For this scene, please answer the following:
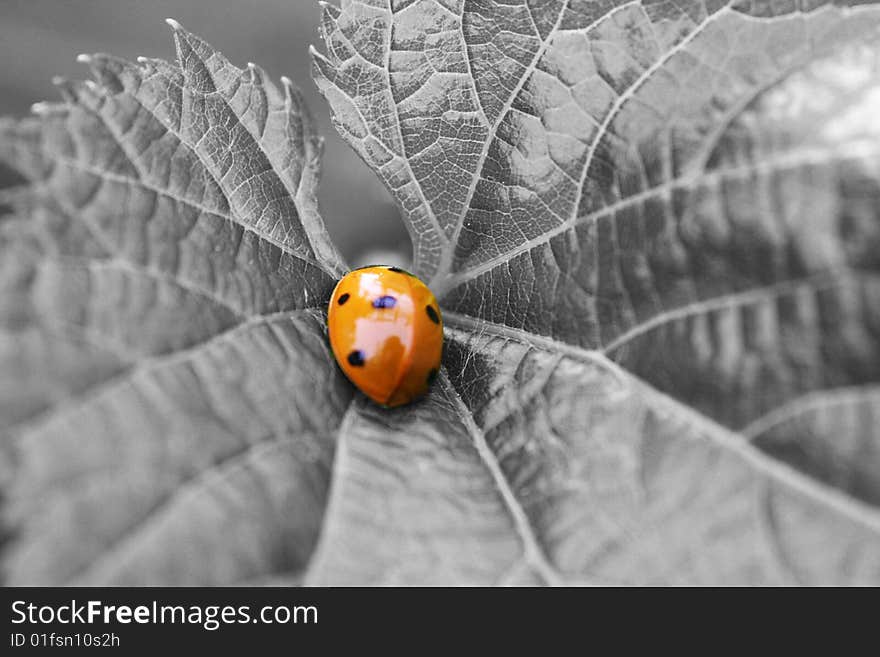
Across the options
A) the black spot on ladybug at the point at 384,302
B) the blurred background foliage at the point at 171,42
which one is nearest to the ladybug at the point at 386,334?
the black spot on ladybug at the point at 384,302

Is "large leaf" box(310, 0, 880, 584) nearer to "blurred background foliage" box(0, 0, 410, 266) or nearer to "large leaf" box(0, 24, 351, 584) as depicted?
"large leaf" box(0, 24, 351, 584)

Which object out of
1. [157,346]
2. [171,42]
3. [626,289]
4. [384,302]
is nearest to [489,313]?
[384,302]

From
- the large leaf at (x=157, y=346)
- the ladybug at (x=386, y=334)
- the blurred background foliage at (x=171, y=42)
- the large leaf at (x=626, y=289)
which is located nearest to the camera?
the large leaf at (x=157, y=346)

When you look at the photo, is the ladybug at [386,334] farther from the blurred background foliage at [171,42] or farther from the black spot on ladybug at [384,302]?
the blurred background foliage at [171,42]

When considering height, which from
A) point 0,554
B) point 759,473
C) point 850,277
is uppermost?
point 850,277

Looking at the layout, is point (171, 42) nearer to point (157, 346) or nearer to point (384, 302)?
point (384, 302)

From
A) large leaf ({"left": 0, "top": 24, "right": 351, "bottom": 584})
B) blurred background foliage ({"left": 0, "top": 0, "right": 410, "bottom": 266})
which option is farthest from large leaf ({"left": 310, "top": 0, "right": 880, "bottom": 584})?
blurred background foliage ({"left": 0, "top": 0, "right": 410, "bottom": 266})
